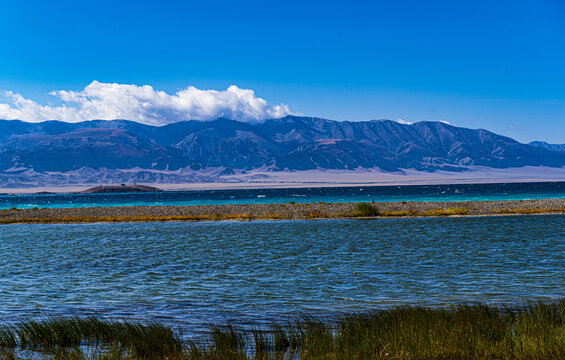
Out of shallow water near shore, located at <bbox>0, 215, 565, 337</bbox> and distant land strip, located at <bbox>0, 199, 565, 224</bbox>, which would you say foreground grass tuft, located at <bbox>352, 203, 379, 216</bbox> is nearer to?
distant land strip, located at <bbox>0, 199, 565, 224</bbox>

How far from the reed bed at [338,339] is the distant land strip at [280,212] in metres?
47.3

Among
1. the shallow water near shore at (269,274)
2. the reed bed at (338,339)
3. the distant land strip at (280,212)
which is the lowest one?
the distant land strip at (280,212)

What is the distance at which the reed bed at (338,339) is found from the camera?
33.3 ft

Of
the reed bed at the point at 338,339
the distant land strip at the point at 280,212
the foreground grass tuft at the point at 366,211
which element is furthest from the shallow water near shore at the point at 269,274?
the distant land strip at the point at 280,212

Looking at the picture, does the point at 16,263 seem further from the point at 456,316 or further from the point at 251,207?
the point at 251,207

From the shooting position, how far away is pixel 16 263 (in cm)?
2728

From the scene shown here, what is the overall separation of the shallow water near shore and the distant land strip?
831 inches

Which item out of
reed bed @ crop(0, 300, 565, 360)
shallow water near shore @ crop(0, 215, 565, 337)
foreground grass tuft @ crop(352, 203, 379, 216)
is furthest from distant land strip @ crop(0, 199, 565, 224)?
reed bed @ crop(0, 300, 565, 360)

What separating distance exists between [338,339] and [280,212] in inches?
2201

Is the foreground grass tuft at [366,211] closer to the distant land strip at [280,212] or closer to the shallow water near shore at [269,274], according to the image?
the distant land strip at [280,212]

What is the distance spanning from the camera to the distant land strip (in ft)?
199

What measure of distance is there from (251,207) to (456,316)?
6438 centimetres

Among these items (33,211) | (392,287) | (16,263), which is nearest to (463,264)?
(392,287)

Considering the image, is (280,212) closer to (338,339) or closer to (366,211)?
(366,211)
